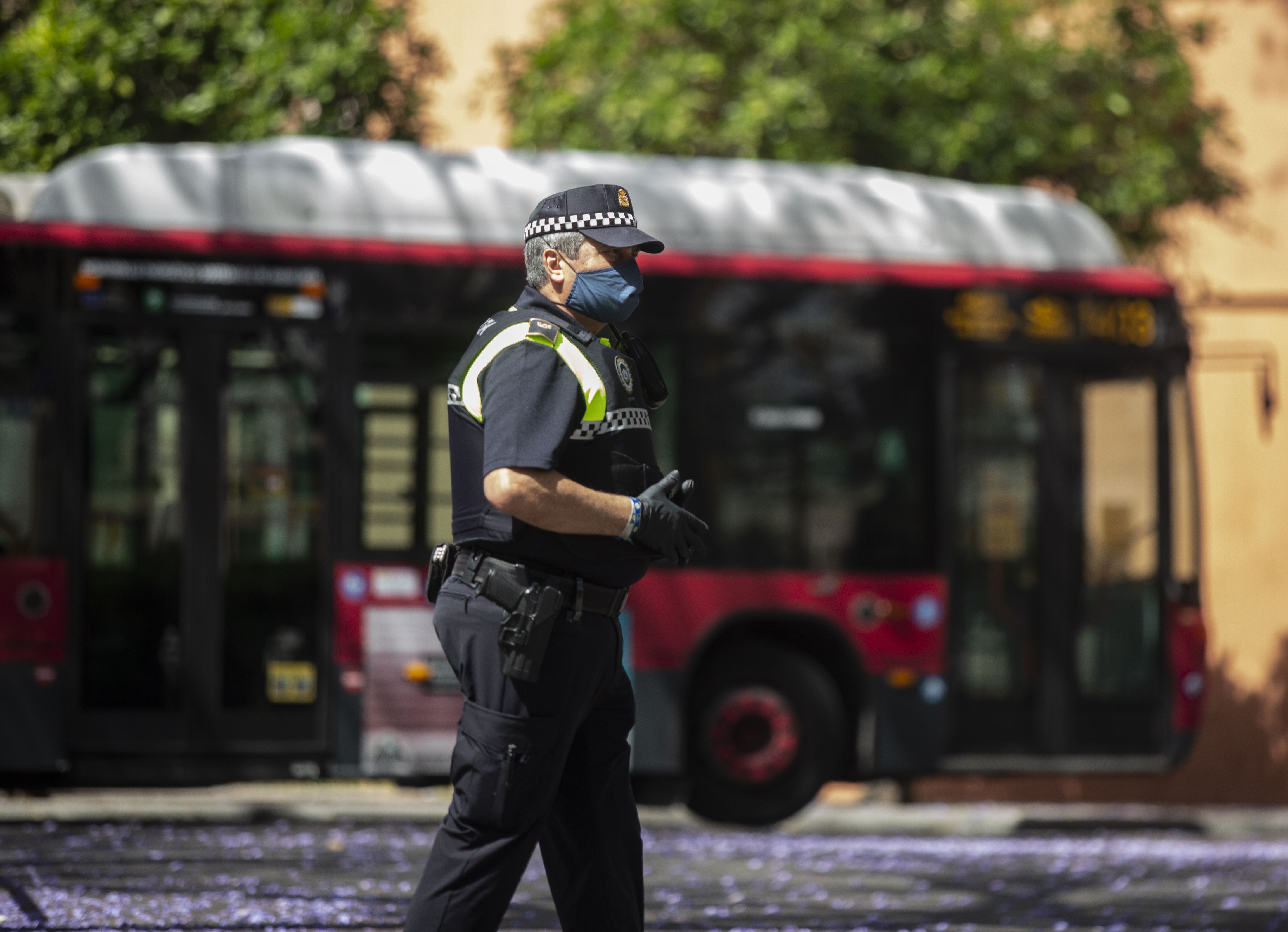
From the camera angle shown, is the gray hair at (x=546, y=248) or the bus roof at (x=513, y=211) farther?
the bus roof at (x=513, y=211)

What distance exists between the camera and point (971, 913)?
5.91m

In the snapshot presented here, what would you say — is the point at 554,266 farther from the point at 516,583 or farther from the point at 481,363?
the point at 516,583

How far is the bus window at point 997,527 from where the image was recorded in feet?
29.3

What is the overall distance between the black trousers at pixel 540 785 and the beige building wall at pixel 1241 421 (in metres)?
9.37

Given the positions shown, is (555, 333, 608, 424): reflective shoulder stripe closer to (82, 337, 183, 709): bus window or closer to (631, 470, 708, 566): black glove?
(631, 470, 708, 566): black glove

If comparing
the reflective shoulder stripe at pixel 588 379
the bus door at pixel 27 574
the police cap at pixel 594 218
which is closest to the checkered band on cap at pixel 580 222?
the police cap at pixel 594 218

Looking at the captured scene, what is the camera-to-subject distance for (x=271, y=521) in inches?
327

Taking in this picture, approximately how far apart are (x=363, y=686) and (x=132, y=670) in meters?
1.09

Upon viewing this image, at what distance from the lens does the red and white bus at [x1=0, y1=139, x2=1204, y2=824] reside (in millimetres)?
8141

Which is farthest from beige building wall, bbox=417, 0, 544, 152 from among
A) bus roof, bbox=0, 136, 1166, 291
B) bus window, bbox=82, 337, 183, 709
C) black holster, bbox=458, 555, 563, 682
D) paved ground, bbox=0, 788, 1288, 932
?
black holster, bbox=458, 555, 563, 682

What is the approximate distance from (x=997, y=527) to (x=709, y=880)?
323 cm

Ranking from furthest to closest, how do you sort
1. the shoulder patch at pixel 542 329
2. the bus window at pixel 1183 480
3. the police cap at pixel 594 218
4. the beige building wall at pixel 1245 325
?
the beige building wall at pixel 1245 325 → the bus window at pixel 1183 480 → the police cap at pixel 594 218 → the shoulder patch at pixel 542 329

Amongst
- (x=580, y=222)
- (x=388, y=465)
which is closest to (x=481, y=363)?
(x=580, y=222)

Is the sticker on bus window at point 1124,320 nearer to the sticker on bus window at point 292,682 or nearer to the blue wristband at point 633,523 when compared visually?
the sticker on bus window at point 292,682
